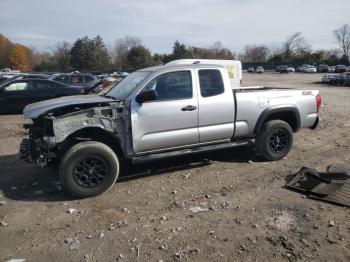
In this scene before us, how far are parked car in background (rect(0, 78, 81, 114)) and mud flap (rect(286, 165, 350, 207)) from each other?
36.0ft

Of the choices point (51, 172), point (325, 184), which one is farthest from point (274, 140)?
point (51, 172)

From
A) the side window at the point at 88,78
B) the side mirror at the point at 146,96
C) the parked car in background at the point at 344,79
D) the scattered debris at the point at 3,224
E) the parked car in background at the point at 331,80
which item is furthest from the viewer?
the parked car in background at the point at 331,80

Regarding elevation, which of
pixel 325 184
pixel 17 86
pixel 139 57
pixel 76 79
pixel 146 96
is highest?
pixel 139 57

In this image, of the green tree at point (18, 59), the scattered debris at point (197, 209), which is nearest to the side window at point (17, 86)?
the scattered debris at point (197, 209)

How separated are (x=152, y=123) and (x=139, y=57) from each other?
229 feet

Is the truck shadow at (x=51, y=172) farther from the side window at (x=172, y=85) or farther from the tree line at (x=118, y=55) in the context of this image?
the tree line at (x=118, y=55)

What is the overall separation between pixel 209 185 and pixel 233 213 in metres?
1.12

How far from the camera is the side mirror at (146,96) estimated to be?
5.86 metres

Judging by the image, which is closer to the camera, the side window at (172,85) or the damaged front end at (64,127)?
the damaged front end at (64,127)

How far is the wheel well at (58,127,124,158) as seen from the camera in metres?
5.86

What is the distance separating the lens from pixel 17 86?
1447 cm

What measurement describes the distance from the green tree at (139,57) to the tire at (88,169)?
6905cm

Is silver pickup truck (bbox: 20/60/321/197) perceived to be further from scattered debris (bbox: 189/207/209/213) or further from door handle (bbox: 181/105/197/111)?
Result: scattered debris (bbox: 189/207/209/213)

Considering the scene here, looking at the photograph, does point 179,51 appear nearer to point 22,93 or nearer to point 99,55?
point 99,55
